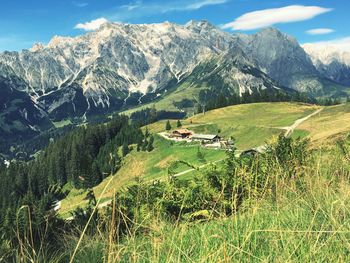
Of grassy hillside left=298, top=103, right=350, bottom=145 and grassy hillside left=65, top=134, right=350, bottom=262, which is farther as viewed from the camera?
grassy hillside left=298, top=103, right=350, bottom=145

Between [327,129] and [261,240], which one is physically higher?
[261,240]

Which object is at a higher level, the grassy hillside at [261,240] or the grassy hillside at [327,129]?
the grassy hillside at [261,240]

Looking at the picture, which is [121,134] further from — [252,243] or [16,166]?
[252,243]

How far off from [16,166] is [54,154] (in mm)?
16988

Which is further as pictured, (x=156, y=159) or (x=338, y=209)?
(x=156, y=159)

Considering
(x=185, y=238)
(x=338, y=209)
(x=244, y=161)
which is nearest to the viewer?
(x=338, y=209)

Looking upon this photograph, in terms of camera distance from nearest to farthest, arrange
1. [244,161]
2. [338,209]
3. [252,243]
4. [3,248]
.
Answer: [252,243] → [338,209] → [3,248] → [244,161]

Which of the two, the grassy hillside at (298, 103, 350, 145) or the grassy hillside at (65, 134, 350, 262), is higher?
the grassy hillside at (65, 134, 350, 262)

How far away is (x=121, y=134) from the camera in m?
197

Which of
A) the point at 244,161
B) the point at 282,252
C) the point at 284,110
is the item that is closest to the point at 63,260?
the point at 282,252

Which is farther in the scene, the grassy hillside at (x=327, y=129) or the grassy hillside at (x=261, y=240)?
the grassy hillside at (x=327, y=129)

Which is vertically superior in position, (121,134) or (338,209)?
(338,209)

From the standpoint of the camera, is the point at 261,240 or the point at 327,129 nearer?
the point at 261,240

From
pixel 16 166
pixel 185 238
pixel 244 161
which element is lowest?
pixel 16 166
